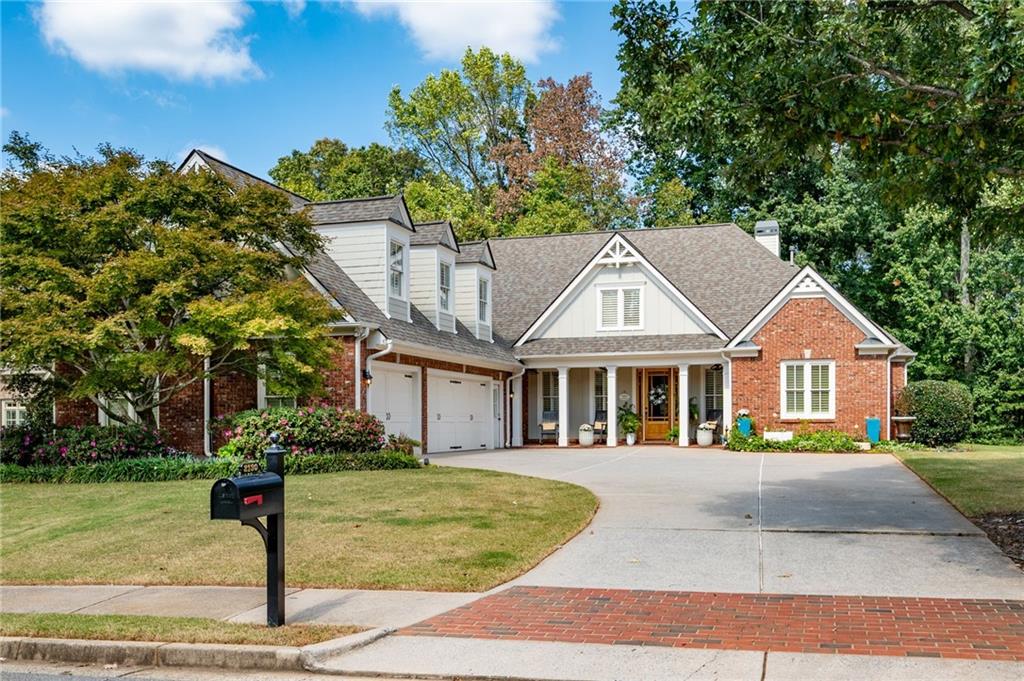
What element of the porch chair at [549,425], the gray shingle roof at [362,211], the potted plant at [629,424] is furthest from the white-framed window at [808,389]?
the gray shingle roof at [362,211]

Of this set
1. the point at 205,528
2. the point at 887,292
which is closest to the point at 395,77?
the point at 887,292

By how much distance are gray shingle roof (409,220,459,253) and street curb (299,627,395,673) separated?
17936 mm

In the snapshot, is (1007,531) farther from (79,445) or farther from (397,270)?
(79,445)

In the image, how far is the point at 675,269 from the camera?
32000mm

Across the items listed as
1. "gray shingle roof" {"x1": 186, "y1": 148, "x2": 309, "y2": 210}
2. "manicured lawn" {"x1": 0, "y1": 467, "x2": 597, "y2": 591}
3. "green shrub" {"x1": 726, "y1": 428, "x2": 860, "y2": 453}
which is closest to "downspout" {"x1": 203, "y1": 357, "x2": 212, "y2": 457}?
"gray shingle roof" {"x1": 186, "y1": 148, "x2": 309, "y2": 210}

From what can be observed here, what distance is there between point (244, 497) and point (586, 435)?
2275 centimetres

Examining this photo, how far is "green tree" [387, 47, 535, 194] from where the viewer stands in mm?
54156

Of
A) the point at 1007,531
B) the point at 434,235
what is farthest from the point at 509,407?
the point at 1007,531

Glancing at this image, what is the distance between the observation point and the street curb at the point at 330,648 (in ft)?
21.9

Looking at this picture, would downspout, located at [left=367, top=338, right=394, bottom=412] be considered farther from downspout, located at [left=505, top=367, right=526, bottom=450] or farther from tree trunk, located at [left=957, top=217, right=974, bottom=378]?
tree trunk, located at [left=957, top=217, right=974, bottom=378]

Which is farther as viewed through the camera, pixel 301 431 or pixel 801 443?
pixel 801 443

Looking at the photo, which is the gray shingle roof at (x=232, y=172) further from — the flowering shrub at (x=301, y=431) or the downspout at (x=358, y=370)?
the flowering shrub at (x=301, y=431)

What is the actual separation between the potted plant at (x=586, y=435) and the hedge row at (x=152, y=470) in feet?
41.4

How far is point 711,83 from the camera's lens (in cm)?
1058
